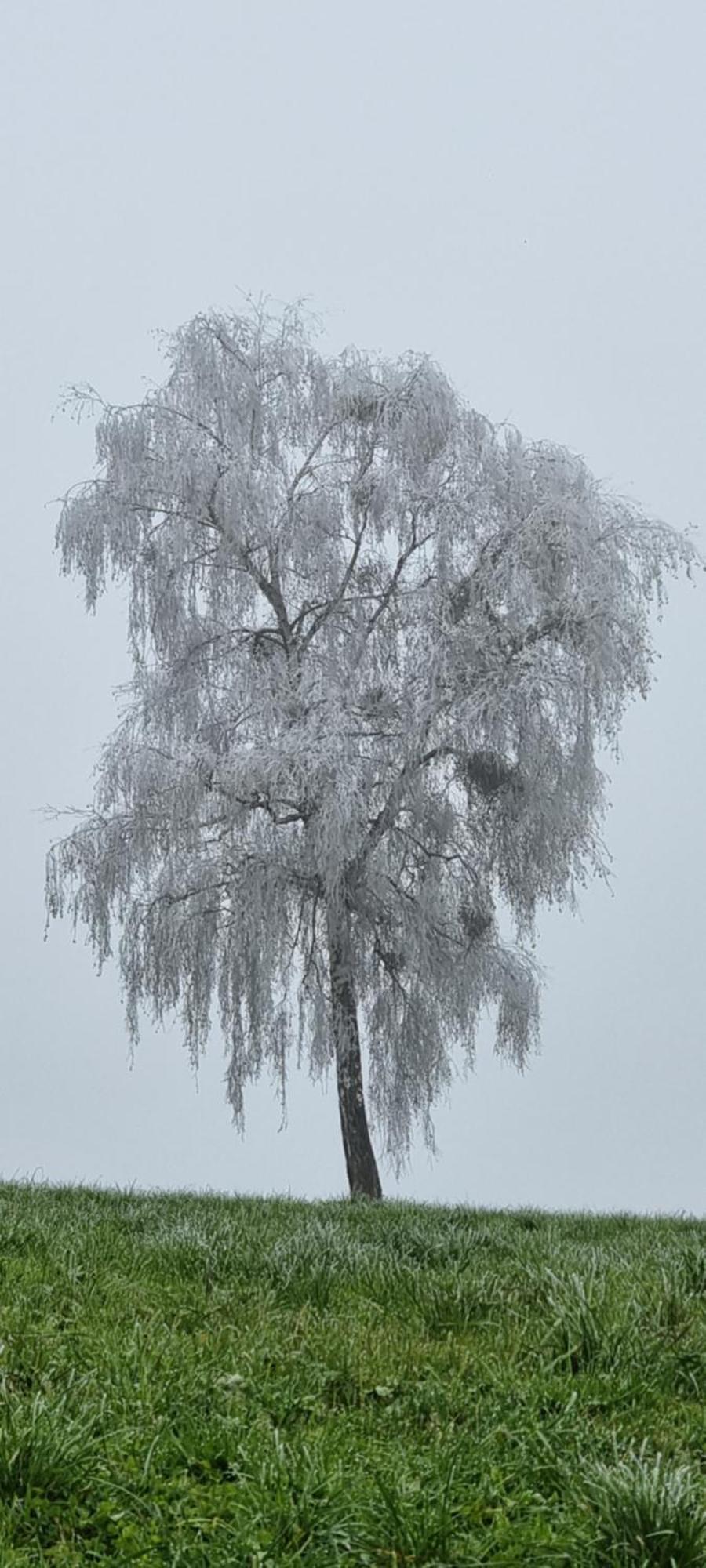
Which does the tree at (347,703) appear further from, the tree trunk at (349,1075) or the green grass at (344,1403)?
the green grass at (344,1403)

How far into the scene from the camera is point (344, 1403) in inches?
177

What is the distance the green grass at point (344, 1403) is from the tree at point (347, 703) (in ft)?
22.2

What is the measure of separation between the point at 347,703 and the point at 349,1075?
4.17m

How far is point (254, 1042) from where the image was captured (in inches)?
593

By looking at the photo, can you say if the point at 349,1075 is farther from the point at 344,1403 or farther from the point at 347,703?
the point at 344,1403

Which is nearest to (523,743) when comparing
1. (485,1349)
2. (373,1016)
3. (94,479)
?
(373,1016)

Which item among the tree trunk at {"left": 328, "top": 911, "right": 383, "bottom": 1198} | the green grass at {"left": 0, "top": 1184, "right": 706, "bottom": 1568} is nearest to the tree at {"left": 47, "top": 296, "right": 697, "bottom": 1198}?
the tree trunk at {"left": 328, "top": 911, "right": 383, "bottom": 1198}

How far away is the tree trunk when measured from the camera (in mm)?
14117

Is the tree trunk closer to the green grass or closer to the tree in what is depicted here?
the tree

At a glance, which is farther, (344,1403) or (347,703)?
(347,703)

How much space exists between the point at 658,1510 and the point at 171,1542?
1.25 m

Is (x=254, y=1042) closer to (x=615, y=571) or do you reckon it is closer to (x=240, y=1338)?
(x=615, y=571)

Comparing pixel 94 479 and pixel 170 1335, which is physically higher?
pixel 94 479

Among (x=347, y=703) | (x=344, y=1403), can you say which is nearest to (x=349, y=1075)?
(x=347, y=703)
